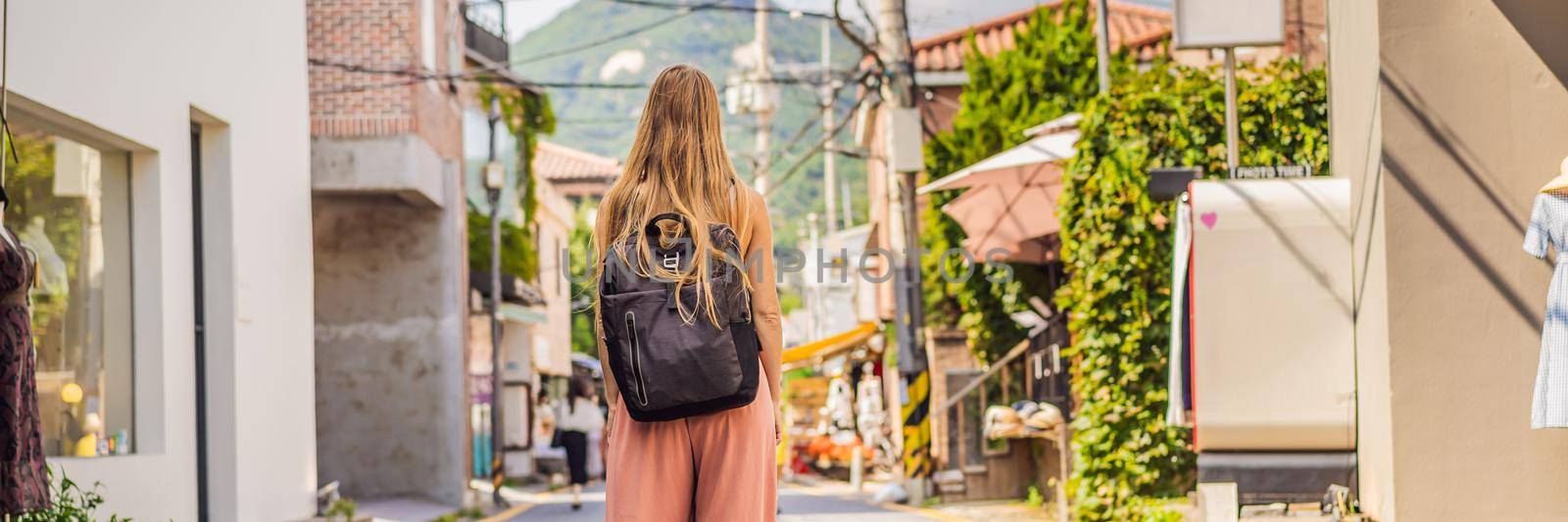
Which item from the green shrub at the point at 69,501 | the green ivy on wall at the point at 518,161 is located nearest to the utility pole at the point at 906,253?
the green ivy on wall at the point at 518,161

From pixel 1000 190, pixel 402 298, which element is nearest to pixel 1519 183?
pixel 1000 190

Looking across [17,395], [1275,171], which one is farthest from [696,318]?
[1275,171]

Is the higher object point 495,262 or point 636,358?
point 495,262

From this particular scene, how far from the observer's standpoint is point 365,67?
54.5 feet

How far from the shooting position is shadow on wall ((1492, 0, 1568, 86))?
6438 mm

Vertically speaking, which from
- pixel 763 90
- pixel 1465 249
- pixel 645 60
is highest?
pixel 645 60

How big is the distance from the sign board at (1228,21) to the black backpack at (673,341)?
475cm

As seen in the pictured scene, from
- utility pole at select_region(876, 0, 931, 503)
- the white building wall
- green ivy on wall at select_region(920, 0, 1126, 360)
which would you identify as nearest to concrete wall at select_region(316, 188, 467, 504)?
utility pole at select_region(876, 0, 931, 503)

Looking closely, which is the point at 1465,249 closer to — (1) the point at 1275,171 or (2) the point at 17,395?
(1) the point at 1275,171

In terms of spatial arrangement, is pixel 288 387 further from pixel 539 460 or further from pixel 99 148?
pixel 539 460

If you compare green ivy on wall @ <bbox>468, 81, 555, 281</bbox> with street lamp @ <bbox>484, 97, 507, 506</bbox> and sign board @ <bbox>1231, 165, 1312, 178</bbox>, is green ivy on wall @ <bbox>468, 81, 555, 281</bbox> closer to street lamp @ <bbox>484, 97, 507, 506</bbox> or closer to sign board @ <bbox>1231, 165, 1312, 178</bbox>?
street lamp @ <bbox>484, 97, 507, 506</bbox>

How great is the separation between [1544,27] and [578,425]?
14875 mm

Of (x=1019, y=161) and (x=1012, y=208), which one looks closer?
(x=1019, y=161)

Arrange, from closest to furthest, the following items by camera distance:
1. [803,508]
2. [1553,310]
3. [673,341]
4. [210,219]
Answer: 1. [673,341]
2. [1553,310]
3. [210,219]
4. [803,508]
